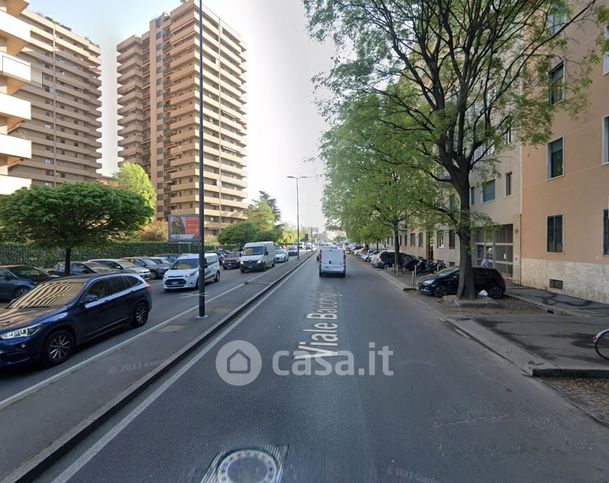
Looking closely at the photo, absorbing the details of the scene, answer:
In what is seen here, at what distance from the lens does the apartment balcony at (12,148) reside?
24.4 m

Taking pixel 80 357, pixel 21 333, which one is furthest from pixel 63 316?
pixel 80 357

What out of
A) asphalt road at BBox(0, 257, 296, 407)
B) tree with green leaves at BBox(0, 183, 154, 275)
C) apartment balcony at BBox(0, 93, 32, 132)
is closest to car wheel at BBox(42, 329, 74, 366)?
asphalt road at BBox(0, 257, 296, 407)

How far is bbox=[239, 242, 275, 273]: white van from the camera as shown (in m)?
26.2

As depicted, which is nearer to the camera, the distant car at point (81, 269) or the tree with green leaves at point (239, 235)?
the distant car at point (81, 269)

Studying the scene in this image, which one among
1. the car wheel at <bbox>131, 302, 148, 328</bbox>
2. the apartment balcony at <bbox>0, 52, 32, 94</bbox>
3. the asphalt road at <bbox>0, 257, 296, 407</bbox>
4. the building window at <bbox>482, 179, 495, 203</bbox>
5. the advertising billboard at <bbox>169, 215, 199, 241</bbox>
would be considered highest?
the apartment balcony at <bbox>0, 52, 32, 94</bbox>

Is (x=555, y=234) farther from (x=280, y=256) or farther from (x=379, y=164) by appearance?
(x=280, y=256)

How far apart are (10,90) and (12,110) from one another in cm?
355

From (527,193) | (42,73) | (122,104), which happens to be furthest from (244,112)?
(527,193)

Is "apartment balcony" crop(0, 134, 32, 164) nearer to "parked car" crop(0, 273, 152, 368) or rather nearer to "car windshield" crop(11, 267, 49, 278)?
"car windshield" crop(11, 267, 49, 278)

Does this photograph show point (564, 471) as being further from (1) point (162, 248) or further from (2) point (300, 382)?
(1) point (162, 248)

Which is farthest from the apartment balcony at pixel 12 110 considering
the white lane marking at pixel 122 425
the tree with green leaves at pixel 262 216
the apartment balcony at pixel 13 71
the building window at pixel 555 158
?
the tree with green leaves at pixel 262 216

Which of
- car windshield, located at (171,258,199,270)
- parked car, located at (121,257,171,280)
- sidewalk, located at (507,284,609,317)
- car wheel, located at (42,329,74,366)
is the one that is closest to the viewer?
car wheel, located at (42,329,74,366)

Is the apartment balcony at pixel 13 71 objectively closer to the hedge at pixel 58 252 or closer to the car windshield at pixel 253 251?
the hedge at pixel 58 252

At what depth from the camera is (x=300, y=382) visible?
5336mm
